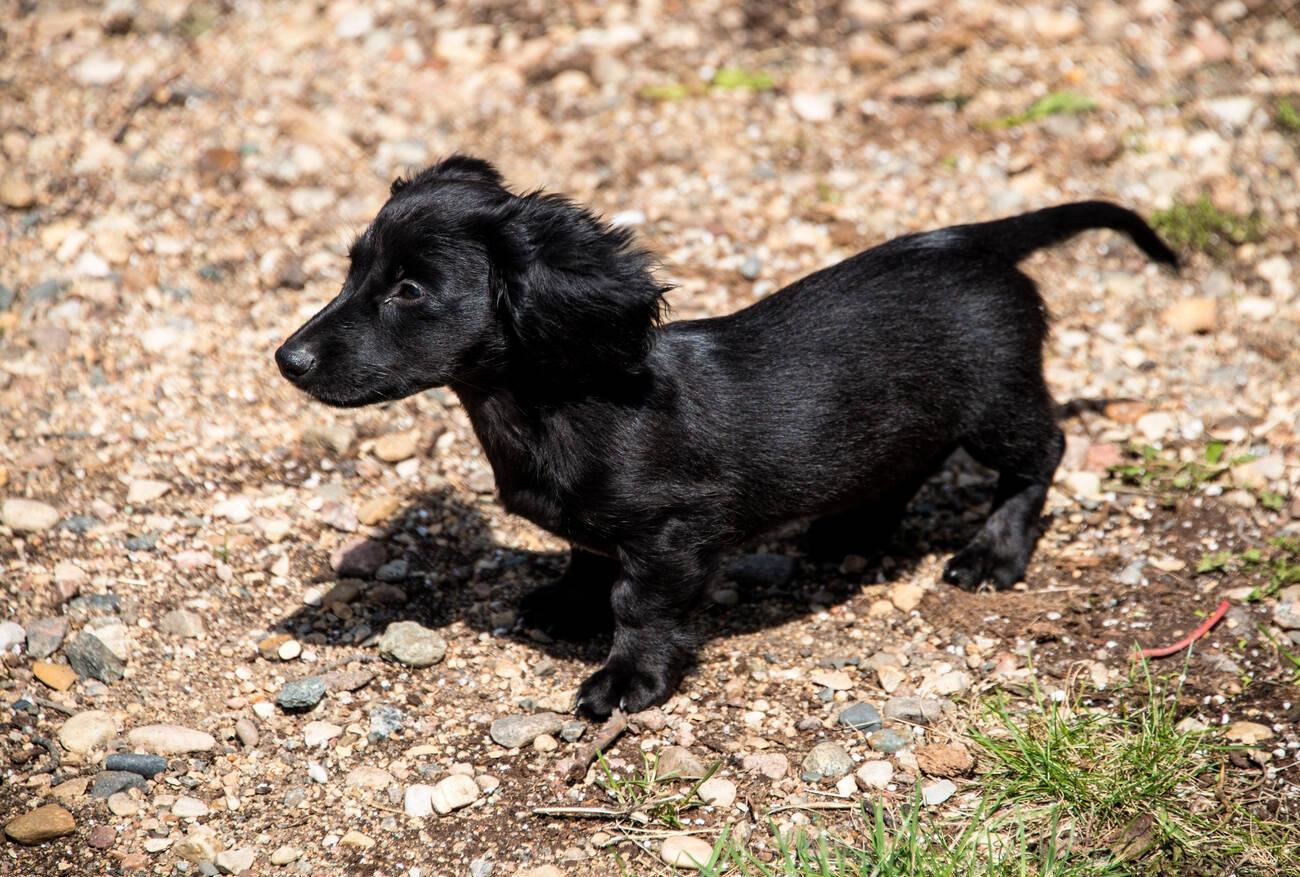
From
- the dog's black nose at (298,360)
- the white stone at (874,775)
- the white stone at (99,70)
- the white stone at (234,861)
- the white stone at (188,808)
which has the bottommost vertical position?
the white stone at (874,775)

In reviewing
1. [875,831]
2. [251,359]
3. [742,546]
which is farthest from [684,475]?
[251,359]

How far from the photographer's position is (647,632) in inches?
172

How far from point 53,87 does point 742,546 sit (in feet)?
16.0

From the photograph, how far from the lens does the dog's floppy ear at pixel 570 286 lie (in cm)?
391

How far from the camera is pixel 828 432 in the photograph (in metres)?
4.43

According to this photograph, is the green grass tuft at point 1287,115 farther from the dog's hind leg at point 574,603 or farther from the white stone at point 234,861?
the white stone at point 234,861

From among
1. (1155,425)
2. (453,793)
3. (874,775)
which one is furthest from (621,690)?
(1155,425)

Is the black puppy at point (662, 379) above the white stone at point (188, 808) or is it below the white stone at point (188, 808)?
above

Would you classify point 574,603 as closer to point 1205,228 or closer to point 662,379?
point 662,379

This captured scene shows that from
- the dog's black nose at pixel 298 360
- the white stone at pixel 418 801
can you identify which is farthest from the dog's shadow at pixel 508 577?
the dog's black nose at pixel 298 360

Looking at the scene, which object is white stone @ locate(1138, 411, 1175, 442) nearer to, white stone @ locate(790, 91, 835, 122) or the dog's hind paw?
the dog's hind paw

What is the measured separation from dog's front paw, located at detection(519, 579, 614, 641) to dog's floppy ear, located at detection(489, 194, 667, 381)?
1.06 m

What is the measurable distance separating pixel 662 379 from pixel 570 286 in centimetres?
53

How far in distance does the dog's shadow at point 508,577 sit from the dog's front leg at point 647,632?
13.0 inches
